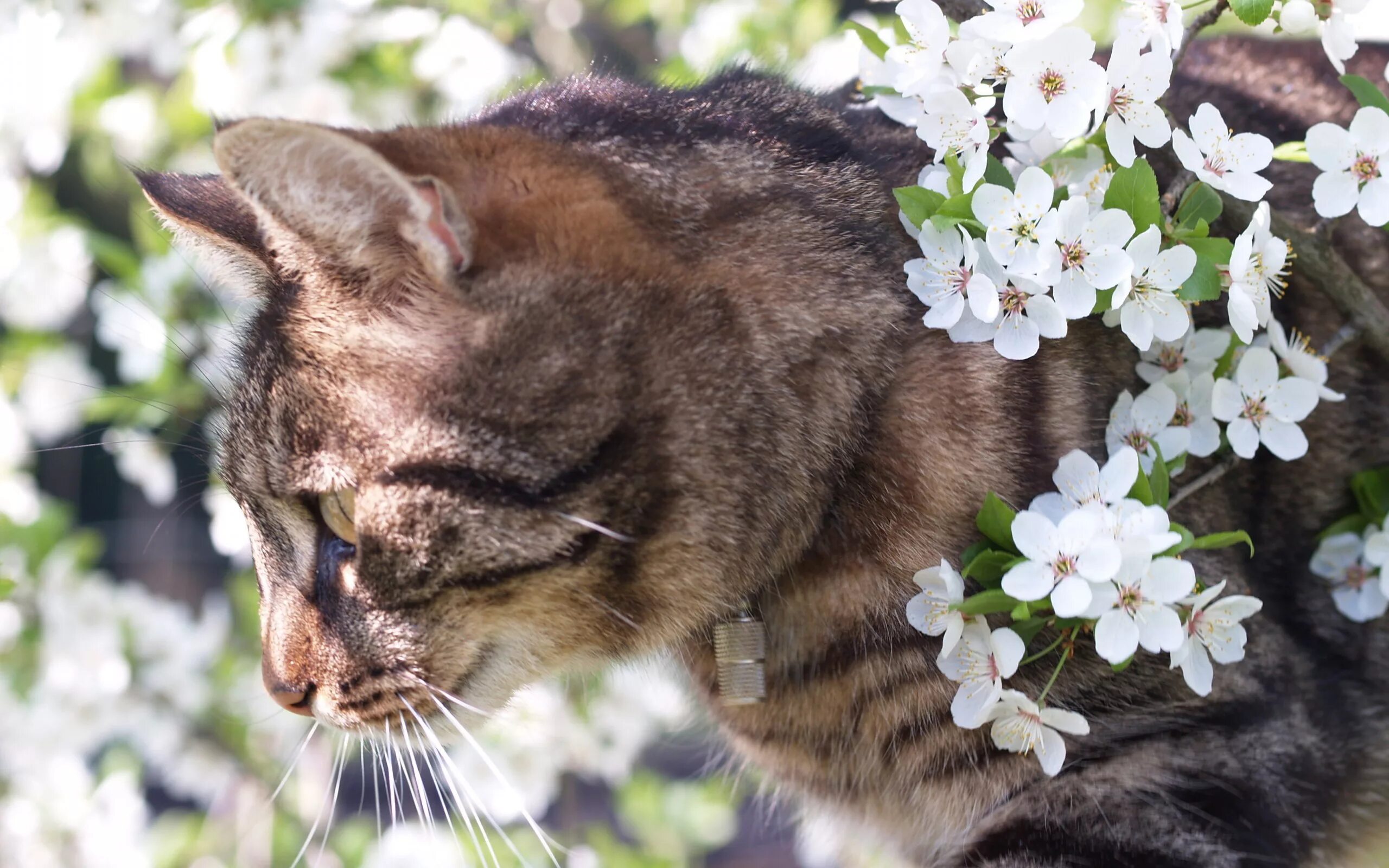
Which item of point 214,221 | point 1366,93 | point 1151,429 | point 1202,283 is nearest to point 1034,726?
point 1151,429

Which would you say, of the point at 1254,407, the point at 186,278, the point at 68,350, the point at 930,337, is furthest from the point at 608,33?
the point at 1254,407

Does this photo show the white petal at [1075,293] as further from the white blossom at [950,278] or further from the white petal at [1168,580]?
the white petal at [1168,580]

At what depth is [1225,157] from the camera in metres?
0.93

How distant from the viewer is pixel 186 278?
5.79 ft

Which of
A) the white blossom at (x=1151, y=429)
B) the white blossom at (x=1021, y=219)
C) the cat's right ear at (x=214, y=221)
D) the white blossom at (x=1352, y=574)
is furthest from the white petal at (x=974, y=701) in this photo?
the cat's right ear at (x=214, y=221)

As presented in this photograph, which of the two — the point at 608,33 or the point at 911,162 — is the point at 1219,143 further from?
the point at 608,33

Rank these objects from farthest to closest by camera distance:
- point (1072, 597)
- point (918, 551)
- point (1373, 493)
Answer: point (1373, 493), point (918, 551), point (1072, 597)

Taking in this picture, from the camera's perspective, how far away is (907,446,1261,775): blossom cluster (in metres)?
0.85

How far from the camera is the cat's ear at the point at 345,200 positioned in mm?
854

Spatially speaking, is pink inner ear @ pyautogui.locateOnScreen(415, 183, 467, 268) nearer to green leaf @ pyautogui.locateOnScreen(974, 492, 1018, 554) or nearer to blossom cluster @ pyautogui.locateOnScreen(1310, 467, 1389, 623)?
green leaf @ pyautogui.locateOnScreen(974, 492, 1018, 554)

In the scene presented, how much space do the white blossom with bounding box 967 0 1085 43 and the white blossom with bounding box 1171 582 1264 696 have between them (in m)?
0.43

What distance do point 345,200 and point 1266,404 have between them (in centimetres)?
76

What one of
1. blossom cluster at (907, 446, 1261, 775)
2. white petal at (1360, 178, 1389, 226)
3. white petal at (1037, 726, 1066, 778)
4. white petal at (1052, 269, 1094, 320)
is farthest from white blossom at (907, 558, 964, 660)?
white petal at (1360, 178, 1389, 226)

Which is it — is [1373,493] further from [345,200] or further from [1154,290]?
[345,200]
